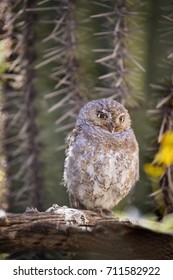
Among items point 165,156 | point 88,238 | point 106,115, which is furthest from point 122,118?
point 88,238

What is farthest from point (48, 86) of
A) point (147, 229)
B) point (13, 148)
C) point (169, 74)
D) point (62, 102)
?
point (147, 229)

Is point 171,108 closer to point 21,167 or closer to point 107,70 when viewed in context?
point 107,70

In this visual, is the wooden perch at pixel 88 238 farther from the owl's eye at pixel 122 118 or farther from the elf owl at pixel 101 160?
the owl's eye at pixel 122 118

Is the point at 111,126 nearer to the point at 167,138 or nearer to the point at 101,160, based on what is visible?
the point at 101,160

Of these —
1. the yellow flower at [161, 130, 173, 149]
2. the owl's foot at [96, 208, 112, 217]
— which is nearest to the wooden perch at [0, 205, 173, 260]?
the owl's foot at [96, 208, 112, 217]

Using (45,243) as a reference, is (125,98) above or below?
above

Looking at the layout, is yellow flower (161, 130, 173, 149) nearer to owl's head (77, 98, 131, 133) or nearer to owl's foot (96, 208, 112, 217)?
owl's head (77, 98, 131, 133)
